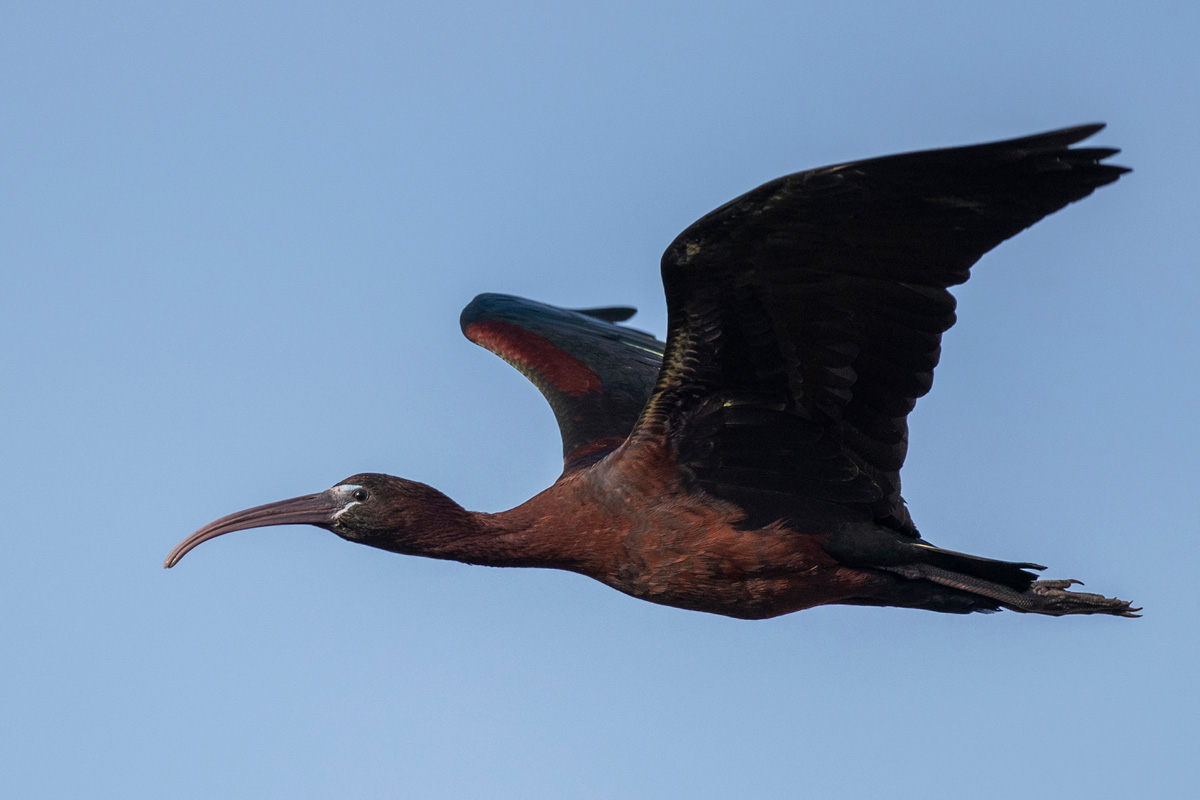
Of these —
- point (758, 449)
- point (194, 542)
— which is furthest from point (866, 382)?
point (194, 542)

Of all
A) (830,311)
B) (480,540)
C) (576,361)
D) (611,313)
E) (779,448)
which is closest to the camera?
(830,311)

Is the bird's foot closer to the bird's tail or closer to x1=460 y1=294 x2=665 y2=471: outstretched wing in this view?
the bird's tail

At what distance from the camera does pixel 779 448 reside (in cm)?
798

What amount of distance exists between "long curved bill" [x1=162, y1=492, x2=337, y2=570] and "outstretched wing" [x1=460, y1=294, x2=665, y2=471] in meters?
1.68

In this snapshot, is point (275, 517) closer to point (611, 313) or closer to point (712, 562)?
point (712, 562)

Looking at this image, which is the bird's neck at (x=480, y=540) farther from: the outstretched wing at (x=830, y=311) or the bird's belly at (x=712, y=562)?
the outstretched wing at (x=830, y=311)

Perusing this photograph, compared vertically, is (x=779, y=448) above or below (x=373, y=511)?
above

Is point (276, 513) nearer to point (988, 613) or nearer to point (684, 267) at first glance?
point (684, 267)

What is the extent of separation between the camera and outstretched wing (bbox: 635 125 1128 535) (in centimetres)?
665

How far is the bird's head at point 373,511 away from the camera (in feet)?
26.8

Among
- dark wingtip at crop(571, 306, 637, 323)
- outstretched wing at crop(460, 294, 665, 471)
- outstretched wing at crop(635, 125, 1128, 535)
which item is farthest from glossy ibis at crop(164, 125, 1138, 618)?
dark wingtip at crop(571, 306, 637, 323)

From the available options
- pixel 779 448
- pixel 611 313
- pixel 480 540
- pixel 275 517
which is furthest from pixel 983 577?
pixel 611 313

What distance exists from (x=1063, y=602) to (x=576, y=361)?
3953mm

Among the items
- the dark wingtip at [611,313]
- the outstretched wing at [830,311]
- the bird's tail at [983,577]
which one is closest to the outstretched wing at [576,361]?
the dark wingtip at [611,313]
